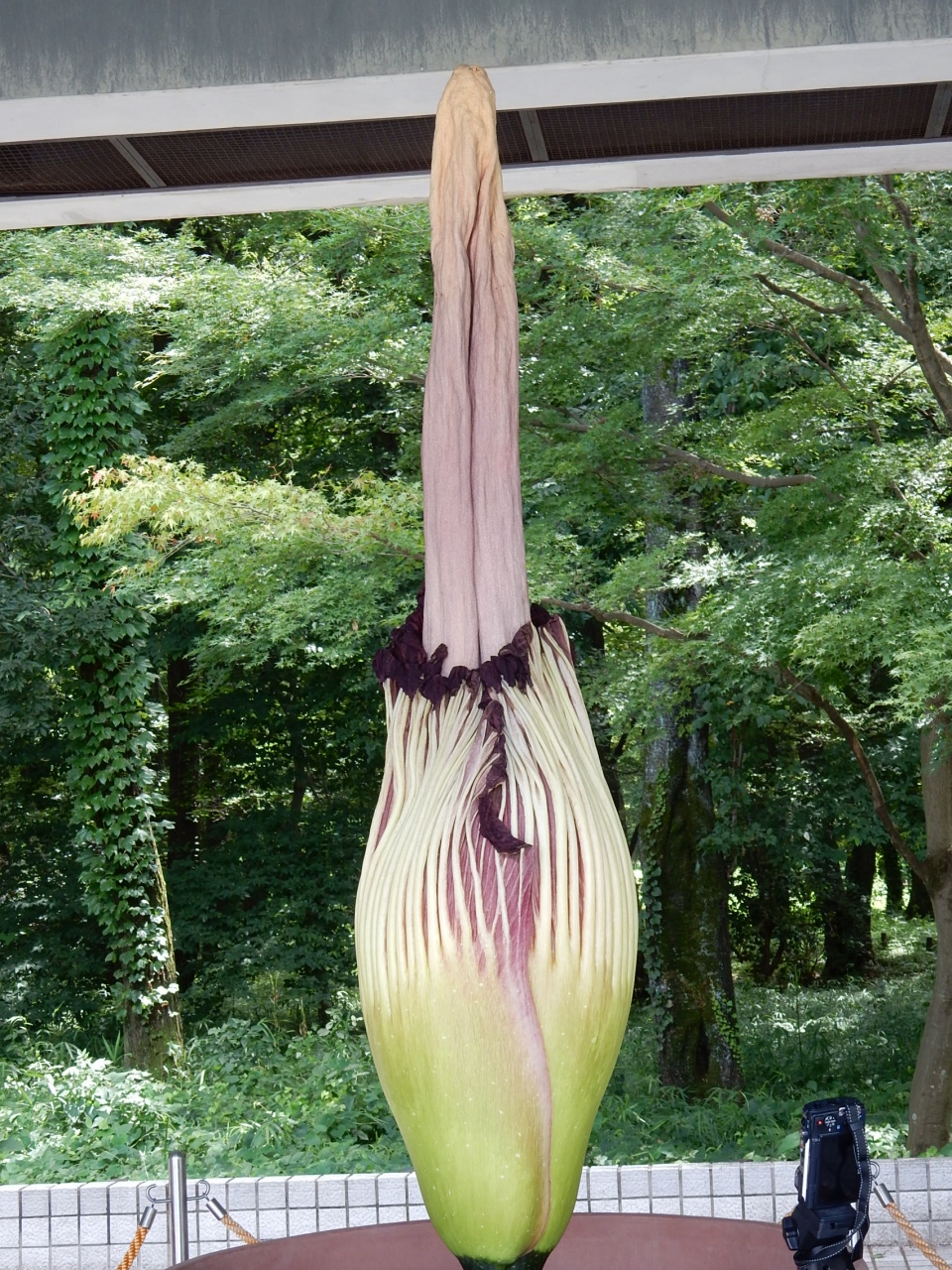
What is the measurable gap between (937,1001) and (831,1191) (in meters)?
5.73

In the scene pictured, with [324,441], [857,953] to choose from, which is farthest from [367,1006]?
[857,953]

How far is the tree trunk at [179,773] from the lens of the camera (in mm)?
10023

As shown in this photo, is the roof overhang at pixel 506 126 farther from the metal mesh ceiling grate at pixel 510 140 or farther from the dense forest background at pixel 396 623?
the dense forest background at pixel 396 623

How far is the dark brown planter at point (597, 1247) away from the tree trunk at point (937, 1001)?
5.14 meters

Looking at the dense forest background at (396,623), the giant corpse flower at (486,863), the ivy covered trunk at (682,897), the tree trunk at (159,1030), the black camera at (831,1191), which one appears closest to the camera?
the giant corpse flower at (486,863)

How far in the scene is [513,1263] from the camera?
561 mm

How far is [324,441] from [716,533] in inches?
117

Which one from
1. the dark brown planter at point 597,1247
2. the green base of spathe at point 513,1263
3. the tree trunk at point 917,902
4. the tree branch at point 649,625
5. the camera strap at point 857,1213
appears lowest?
the tree trunk at point 917,902

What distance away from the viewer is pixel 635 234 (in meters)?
5.45

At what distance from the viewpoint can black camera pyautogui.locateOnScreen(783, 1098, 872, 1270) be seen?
0.77 meters

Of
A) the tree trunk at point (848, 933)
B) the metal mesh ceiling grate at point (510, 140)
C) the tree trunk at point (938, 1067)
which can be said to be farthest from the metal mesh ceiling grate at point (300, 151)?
the tree trunk at point (848, 933)

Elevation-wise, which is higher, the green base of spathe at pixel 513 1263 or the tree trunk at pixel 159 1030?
the green base of spathe at pixel 513 1263

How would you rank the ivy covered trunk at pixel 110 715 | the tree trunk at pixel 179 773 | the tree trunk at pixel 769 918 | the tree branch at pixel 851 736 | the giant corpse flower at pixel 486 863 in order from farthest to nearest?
1. the tree trunk at pixel 769 918
2. the tree trunk at pixel 179 773
3. the ivy covered trunk at pixel 110 715
4. the tree branch at pixel 851 736
5. the giant corpse flower at pixel 486 863

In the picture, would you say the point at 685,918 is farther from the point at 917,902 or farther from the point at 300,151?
the point at 300,151
